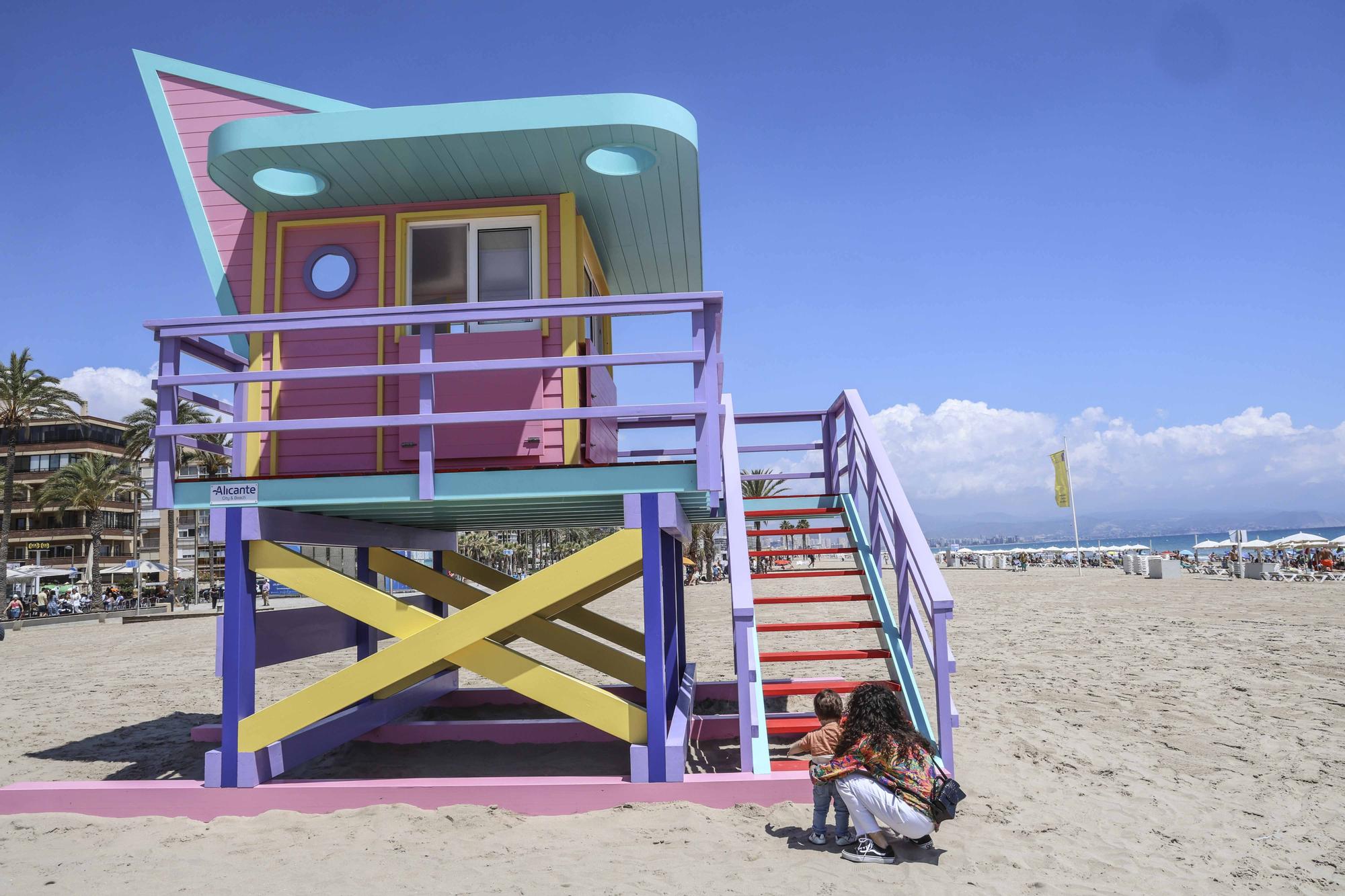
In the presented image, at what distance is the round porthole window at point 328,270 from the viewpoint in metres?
7.06

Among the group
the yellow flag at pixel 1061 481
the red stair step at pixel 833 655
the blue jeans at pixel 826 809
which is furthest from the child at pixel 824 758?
the yellow flag at pixel 1061 481

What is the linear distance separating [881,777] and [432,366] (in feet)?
11.5

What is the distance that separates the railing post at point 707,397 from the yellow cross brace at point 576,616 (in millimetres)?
3430

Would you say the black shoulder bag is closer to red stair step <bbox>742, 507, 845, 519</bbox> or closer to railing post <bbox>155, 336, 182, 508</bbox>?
red stair step <bbox>742, 507, 845, 519</bbox>

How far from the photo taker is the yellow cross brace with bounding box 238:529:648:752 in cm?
559

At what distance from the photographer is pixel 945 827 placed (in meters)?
5.02

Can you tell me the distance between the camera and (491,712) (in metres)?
9.57

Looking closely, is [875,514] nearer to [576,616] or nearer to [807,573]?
[807,573]

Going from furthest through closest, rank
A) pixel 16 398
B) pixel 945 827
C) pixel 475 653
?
pixel 16 398
pixel 475 653
pixel 945 827

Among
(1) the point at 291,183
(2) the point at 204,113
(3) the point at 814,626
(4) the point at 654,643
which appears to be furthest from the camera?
(2) the point at 204,113

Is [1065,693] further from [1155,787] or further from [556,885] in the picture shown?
[556,885]

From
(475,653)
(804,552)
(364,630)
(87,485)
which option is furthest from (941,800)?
(87,485)

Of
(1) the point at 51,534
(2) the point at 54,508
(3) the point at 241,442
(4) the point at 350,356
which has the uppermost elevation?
(2) the point at 54,508

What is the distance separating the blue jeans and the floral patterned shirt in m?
0.10
